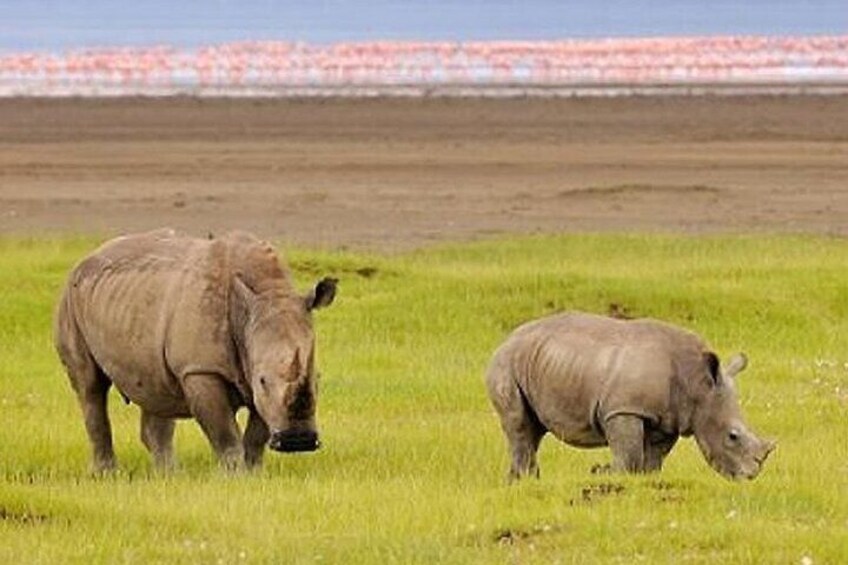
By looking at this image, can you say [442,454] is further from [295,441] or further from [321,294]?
[295,441]

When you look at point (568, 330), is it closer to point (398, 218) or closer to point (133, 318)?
point (133, 318)

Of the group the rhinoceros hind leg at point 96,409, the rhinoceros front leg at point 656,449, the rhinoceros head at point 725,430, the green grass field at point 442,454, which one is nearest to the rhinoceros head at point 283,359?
the green grass field at point 442,454

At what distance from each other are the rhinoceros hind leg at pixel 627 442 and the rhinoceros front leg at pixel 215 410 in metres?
2.32

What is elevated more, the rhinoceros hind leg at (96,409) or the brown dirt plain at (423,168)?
the rhinoceros hind leg at (96,409)

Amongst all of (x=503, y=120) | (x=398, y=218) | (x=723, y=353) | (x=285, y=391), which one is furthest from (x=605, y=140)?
(x=285, y=391)

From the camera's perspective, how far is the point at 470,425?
19016mm

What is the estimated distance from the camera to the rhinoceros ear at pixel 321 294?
15883mm

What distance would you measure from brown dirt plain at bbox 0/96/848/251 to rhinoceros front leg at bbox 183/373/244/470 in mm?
19393

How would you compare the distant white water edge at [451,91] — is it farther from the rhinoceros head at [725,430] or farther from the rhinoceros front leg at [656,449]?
the rhinoceros head at [725,430]

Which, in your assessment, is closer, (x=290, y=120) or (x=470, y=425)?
(x=470, y=425)

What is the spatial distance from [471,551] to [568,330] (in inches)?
108

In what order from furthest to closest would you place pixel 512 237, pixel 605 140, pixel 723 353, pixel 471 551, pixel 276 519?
pixel 605 140 < pixel 512 237 < pixel 723 353 < pixel 276 519 < pixel 471 551

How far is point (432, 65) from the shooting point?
10444 cm

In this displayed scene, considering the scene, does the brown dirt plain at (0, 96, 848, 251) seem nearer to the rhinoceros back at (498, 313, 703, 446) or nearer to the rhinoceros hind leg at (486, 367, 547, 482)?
the rhinoceros hind leg at (486, 367, 547, 482)
